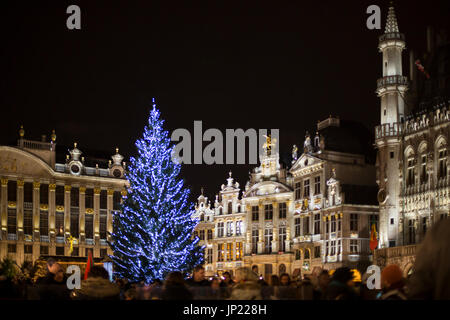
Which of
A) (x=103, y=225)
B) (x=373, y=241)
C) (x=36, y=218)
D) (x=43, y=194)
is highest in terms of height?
(x=43, y=194)

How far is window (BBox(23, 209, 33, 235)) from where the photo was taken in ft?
197

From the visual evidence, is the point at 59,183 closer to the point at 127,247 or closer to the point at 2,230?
the point at 2,230

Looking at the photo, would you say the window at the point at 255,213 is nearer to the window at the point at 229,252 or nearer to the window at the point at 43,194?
the window at the point at 229,252

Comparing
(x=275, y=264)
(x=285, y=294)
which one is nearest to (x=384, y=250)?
(x=275, y=264)

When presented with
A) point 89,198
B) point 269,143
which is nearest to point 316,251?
point 269,143

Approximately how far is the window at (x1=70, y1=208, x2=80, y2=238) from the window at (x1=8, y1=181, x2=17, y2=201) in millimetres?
5029

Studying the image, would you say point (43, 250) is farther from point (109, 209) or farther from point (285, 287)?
point (285, 287)

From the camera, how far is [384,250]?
4253 centimetres

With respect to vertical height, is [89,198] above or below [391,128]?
below

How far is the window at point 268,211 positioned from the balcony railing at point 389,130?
47.7ft

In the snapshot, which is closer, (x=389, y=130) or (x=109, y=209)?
(x=389, y=130)

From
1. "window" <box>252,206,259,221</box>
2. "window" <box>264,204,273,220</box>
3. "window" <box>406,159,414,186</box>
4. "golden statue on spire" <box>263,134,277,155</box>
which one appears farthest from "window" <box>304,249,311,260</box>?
"window" <box>406,159,414,186</box>

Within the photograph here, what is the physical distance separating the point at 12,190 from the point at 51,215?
3.75 m

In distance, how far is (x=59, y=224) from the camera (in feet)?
204
